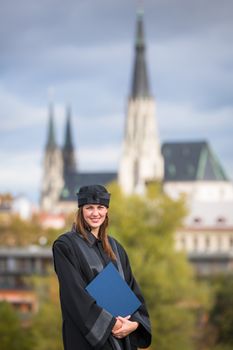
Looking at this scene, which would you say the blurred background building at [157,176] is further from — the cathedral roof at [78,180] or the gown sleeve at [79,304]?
the gown sleeve at [79,304]

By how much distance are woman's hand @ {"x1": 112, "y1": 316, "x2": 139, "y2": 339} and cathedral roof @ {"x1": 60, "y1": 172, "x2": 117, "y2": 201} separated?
6901 inches

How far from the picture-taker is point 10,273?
264ft

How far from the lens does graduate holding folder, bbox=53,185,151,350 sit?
20.2ft

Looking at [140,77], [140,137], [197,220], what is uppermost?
[140,77]

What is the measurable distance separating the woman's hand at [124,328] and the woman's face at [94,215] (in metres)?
0.48

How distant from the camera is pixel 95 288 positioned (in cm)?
617

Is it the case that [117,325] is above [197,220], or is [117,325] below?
below

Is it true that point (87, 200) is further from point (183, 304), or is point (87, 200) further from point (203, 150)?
point (203, 150)

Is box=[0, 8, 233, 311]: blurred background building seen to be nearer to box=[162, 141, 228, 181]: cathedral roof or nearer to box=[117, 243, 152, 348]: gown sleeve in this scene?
box=[162, 141, 228, 181]: cathedral roof

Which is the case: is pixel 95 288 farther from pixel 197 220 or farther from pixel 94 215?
pixel 197 220

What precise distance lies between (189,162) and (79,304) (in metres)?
158

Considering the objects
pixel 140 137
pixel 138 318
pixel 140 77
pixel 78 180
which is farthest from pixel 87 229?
pixel 140 77

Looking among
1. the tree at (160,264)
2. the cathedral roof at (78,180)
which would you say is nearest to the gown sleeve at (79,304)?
the tree at (160,264)

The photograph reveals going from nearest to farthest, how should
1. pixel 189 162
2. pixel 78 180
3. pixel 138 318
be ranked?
pixel 138 318 → pixel 189 162 → pixel 78 180
